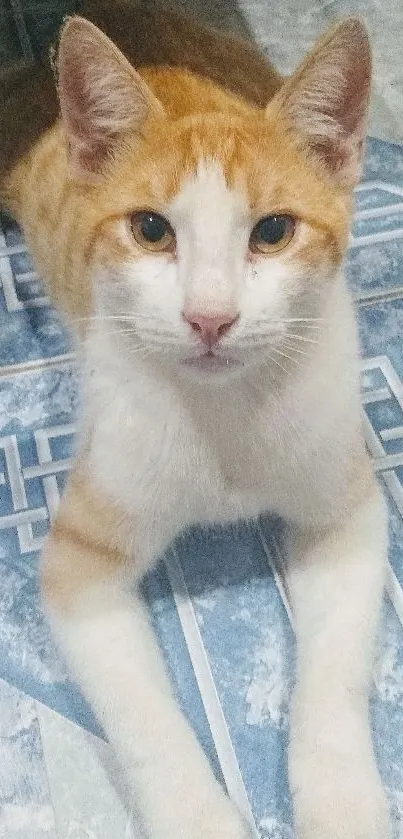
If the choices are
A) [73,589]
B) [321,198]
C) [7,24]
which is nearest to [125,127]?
[321,198]

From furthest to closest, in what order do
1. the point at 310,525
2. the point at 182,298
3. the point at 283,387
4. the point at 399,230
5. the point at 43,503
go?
the point at 399,230 < the point at 43,503 < the point at 310,525 < the point at 283,387 < the point at 182,298

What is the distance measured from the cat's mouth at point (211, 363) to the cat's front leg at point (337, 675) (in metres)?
0.33

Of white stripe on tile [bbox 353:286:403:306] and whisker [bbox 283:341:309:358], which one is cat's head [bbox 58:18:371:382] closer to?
whisker [bbox 283:341:309:358]

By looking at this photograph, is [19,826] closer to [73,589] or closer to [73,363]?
[73,589]

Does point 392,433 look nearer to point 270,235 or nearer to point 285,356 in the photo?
point 285,356

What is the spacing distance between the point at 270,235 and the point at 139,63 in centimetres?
57

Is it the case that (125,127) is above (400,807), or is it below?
above

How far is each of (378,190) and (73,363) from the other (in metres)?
0.65

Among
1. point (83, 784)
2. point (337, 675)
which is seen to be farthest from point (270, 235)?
point (83, 784)

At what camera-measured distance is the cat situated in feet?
2.41

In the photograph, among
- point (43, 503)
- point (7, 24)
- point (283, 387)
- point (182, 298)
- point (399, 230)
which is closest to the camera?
point (182, 298)

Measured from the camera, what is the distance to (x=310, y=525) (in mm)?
1014

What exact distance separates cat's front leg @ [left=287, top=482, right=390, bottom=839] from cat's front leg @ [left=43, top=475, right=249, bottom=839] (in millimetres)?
90

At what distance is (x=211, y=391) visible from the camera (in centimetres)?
86
